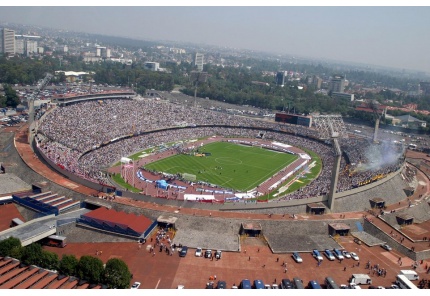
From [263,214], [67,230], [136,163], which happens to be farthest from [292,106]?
[67,230]

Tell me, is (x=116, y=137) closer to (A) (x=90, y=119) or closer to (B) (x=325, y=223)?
(A) (x=90, y=119)

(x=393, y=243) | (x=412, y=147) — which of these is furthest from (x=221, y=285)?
(x=412, y=147)

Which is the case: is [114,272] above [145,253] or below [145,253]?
above

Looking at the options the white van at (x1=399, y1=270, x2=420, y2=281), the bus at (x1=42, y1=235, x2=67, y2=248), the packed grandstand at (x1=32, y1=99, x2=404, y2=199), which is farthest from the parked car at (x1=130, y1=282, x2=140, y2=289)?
the packed grandstand at (x1=32, y1=99, x2=404, y2=199)

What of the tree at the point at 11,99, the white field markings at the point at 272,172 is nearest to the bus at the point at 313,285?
the white field markings at the point at 272,172

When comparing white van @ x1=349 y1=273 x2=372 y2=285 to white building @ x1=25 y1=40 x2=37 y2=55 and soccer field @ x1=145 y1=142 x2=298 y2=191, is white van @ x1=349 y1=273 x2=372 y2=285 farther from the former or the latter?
white building @ x1=25 y1=40 x2=37 y2=55

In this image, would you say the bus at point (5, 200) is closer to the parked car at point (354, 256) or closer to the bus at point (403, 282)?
the parked car at point (354, 256)
